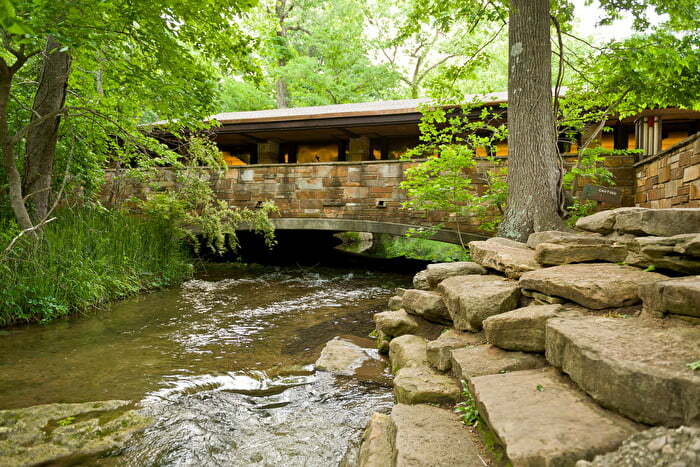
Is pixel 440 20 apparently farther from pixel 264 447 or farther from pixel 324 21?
pixel 324 21

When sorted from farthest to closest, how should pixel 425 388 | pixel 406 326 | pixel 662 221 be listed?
1. pixel 406 326
2. pixel 662 221
3. pixel 425 388

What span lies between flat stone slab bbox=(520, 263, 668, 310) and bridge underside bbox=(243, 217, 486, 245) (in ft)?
17.4

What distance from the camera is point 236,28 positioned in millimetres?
5953

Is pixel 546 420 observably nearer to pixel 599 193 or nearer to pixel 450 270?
pixel 450 270

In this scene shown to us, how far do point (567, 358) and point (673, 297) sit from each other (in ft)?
1.77

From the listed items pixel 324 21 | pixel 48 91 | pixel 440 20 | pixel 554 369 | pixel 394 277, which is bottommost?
pixel 394 277

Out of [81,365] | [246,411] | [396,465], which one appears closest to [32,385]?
[81,365]

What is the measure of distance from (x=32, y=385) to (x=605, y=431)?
3.85m

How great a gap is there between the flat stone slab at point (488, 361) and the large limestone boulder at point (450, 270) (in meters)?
1.59

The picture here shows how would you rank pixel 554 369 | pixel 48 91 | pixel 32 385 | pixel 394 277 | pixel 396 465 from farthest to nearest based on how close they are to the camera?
pixel 394 277 → pixel 48 91 → pixel 32 385 → pixel 554 369 → pixel 396 465

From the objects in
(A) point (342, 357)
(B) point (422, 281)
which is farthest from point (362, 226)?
(A) point (342, 357)

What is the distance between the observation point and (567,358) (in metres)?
1.95

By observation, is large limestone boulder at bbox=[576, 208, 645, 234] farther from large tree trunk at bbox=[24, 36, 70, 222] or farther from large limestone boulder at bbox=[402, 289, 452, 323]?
large tree trunk at bbox=[24, 36, 70, 222]

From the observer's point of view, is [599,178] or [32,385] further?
[599,178]
